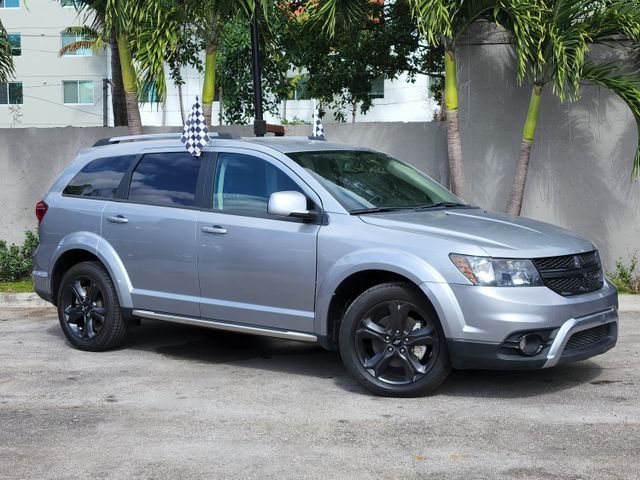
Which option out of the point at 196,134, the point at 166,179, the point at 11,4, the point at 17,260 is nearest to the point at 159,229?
the point at 166,179

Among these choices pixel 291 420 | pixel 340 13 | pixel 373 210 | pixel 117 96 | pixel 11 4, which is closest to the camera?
pixel 291 420

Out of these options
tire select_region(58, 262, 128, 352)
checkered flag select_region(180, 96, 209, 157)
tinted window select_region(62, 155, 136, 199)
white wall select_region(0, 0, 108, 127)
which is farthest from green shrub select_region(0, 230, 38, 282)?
white wall select_region(0, 0, 108, 127)

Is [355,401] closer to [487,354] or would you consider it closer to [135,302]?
[487,354]

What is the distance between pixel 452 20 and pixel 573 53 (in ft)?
4.62

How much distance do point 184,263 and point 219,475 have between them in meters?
3.05

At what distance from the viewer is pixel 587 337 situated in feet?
24.1

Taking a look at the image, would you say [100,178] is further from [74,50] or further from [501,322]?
[74,50]

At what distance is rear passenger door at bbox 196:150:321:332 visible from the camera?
773cm

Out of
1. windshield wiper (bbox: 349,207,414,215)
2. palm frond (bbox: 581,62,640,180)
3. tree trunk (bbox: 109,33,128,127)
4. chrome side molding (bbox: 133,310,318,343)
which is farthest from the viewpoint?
tree trunk (bbox: 109,33,128,127)

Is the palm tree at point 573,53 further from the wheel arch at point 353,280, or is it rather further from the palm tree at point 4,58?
the palm tree at point 4,58

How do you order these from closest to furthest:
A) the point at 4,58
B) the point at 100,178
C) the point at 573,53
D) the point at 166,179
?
1. the point at 166,179
2. the point at 100,178
3. the point at 573,53
4. the point at 4,58

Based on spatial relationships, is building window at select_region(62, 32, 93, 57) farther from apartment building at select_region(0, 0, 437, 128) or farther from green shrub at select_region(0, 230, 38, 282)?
green shrub at select_region(0, 230, 38, 282)

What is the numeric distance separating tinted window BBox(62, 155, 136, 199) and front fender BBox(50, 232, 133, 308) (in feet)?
1.32

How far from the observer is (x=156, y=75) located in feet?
38.5
